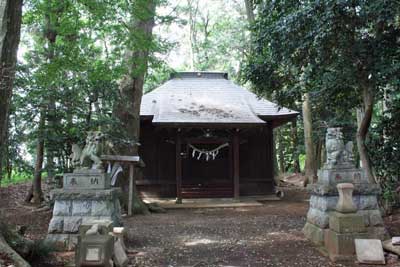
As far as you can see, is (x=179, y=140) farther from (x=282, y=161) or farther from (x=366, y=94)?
(x=282, y=161)

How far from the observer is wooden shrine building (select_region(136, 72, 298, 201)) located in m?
12.7

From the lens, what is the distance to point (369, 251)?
17.1 ft

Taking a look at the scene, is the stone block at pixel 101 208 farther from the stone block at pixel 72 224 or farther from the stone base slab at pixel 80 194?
the stone block at pixel 72 224

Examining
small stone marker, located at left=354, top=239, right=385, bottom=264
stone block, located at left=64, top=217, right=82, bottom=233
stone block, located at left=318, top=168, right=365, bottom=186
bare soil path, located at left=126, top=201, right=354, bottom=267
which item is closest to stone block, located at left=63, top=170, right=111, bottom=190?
stone block, located at left=64, top=217, right=82, bottom=233

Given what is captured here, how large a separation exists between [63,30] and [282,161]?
22919 millimetres

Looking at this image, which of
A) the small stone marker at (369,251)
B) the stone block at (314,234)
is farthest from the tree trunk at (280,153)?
the small stone marker at (369,251)

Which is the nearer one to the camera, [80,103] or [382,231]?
[382,231]

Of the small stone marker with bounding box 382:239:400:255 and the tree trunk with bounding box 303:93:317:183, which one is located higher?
the tree trunk with bounding box 303:93:317:183

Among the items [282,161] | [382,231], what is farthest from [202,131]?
[282,161]

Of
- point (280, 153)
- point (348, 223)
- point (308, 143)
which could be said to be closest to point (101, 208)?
point (348, 223)

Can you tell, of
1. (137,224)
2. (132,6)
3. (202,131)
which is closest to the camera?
(132,6)

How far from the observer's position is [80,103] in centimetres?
884

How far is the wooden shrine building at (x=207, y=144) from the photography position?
1273cm

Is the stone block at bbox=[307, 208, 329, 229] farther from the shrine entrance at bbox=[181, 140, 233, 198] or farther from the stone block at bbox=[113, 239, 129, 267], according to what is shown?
the shrine entrance at bbox=[181, 140, 233, 198]
